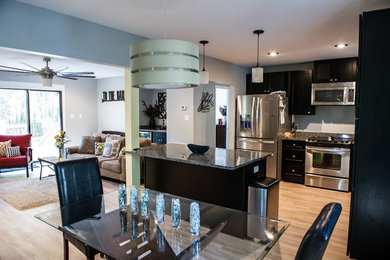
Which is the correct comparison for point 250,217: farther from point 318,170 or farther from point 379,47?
point 318,170

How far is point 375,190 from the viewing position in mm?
2414

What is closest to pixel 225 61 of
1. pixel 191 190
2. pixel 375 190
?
pixel 191 190

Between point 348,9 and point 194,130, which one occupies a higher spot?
point 348,9

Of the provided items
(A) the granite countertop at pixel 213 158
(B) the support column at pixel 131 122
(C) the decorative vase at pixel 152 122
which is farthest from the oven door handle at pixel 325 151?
(C) the decorative vase at pixel 152 122

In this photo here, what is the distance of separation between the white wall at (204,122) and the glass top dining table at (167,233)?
3438 millimetres

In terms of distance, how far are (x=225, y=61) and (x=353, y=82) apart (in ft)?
8.05

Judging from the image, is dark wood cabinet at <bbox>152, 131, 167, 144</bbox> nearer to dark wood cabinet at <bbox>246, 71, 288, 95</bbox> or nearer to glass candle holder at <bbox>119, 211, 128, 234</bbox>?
dark wood cabinet at <bbox>246, 71, 288, 95</bbox>

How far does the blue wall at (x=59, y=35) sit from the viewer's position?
2656 millimetres

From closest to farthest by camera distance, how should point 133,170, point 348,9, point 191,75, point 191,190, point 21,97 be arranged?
point 191,75, point 348,9, point 191,190, point 133,170, point 21,97

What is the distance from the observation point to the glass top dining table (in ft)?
5.04

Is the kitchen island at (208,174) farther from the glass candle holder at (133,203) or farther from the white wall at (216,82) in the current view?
the white wall at (216,82)

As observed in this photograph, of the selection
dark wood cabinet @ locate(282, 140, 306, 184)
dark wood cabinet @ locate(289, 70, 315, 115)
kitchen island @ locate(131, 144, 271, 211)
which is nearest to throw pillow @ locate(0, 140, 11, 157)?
kitchen island @ locate(131, 144, 271, 211)

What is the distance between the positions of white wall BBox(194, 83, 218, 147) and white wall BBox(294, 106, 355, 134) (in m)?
1.93

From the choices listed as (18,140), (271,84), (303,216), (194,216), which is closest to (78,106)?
(18,140)
